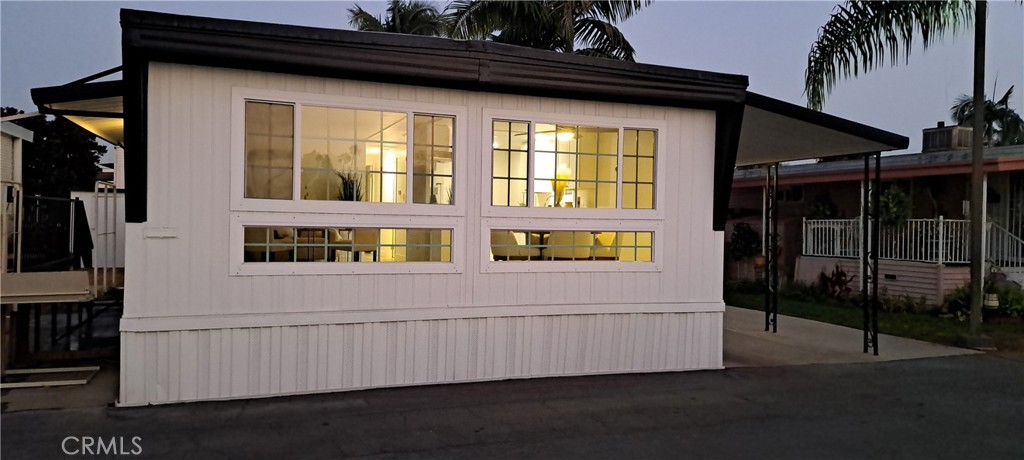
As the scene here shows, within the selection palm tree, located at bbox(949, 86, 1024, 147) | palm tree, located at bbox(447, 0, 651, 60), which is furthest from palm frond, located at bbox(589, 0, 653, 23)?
palm tree, located at bbox(949, 86, 1024, 147)

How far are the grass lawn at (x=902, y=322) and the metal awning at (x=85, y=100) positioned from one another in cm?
1072

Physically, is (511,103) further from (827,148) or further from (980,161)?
(980,161)

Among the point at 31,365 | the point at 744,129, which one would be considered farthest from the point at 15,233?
the point at 744,129

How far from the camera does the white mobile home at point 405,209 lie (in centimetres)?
608

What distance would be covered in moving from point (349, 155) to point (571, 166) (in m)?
2.24

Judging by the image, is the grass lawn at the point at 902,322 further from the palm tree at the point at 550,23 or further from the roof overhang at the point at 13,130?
the roof overhang at the point at 13,130

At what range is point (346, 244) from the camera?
6727 mm

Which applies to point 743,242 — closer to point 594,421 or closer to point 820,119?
point 820,119

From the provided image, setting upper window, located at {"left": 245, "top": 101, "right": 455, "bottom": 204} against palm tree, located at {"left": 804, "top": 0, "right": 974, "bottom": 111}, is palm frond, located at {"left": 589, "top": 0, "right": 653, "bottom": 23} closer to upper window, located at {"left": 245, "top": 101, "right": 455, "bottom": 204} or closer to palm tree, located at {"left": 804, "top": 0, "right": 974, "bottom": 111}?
palm tree, located at {"left": 804, "top": 0, "right": 974, "bottom": 111}

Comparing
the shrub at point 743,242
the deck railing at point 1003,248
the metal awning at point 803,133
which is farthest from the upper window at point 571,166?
the shrub at point 743,242

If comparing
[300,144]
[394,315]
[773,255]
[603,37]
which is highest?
[603,37]

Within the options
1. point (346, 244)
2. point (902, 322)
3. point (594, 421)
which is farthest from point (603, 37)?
point (594, 421)

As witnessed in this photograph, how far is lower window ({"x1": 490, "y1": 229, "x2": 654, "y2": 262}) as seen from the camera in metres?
7.31

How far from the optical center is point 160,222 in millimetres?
6051
